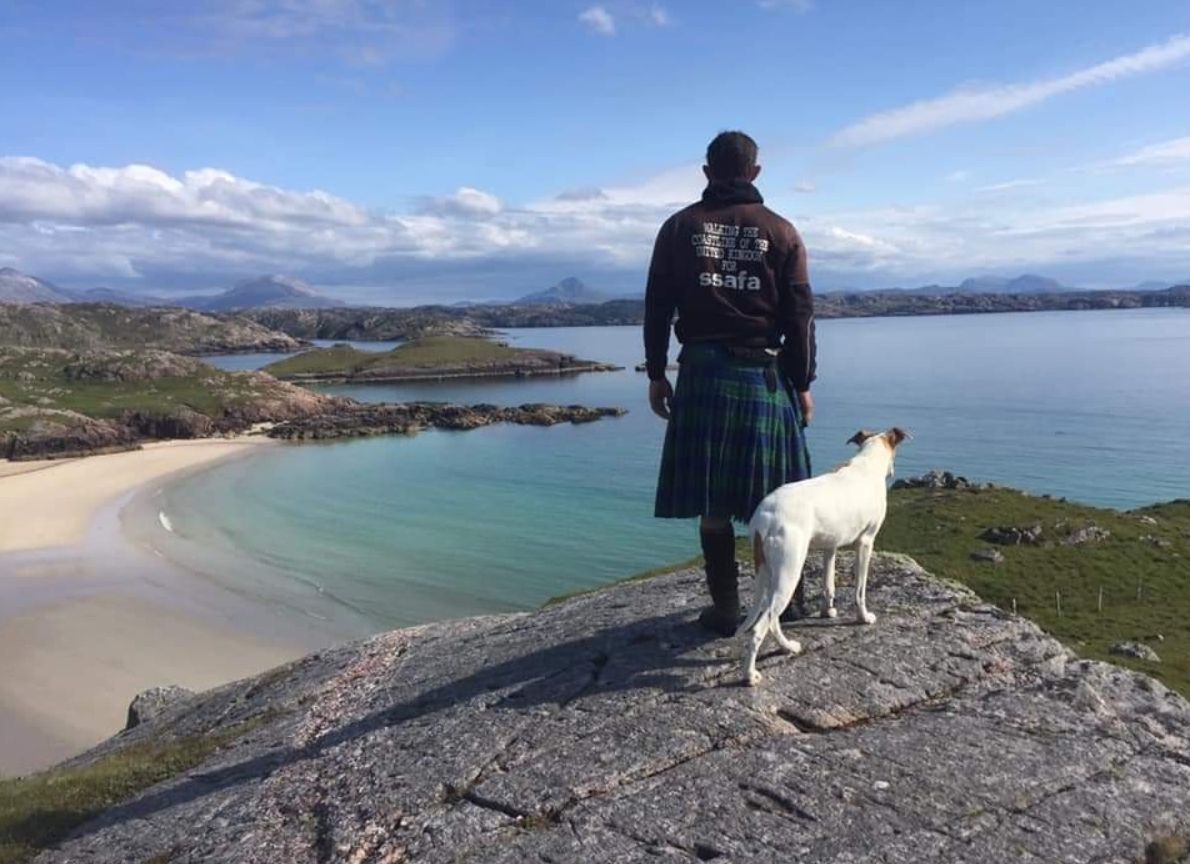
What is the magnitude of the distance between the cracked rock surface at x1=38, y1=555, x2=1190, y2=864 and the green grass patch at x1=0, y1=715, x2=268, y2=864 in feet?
1.20

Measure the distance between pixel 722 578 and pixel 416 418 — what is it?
9949 centimetres

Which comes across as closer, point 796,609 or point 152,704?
point 796,609

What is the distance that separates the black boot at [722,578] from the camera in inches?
354

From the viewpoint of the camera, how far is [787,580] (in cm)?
791

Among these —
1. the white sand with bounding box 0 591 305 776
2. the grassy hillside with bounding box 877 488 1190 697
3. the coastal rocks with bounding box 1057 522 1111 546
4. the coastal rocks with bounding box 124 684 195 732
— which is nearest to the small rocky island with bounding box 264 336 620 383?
the white sand with bounding box 0 591 305 776

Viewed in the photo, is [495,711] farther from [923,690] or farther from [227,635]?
[227,635]

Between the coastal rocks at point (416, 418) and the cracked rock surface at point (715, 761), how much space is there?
292 feet

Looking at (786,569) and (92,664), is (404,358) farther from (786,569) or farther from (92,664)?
(786,569)

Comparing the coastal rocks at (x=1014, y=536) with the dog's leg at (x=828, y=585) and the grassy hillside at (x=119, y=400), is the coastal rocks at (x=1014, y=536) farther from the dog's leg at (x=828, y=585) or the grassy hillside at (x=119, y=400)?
the grassy hillside at (x=119, y=400)

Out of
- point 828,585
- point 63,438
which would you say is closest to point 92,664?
point 828,585

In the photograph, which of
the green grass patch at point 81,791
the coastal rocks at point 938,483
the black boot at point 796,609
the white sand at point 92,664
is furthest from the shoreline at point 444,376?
the black boot at point 796,609

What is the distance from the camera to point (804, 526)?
313 inches

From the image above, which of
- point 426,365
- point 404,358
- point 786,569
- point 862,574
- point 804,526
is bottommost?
point 426,365

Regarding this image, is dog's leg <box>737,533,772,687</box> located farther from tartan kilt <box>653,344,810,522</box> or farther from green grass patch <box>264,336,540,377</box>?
green grass patch <box>264,336,540,377</box>
